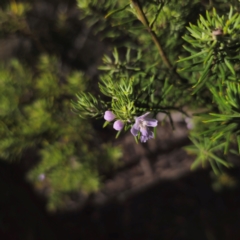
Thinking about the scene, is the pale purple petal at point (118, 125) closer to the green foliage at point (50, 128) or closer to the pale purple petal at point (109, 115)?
the pale purple petal at point (109, 115)

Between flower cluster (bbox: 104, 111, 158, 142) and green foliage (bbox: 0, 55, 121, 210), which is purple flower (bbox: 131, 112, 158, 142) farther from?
green foliage (bbox: 0, 55, 121, 210)

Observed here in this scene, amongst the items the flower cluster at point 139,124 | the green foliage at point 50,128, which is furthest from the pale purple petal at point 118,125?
the green foliage at point 50,128

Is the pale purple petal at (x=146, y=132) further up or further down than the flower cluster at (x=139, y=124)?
further down

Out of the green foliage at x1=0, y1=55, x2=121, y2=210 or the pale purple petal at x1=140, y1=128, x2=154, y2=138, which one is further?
the green foliage at x1=0, y1=55, x2=121, y2=210

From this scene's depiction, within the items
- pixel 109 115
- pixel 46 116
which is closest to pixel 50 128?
pixel 46 116

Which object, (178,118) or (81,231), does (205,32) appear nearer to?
(178,118)

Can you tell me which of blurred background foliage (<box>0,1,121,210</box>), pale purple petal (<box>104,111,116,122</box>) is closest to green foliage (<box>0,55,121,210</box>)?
blurred background foliage (<box>0,1,121,210</box>)

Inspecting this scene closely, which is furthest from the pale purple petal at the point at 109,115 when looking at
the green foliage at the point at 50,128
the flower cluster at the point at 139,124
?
the green foliage at the point at 50,128

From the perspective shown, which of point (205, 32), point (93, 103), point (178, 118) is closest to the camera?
point (205, 32)

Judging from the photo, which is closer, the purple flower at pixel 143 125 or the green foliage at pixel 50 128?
the purple flower at pixel 143 125

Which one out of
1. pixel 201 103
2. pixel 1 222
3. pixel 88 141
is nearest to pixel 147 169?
pixel 88 141

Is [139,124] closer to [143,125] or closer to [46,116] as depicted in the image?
[143,125]
